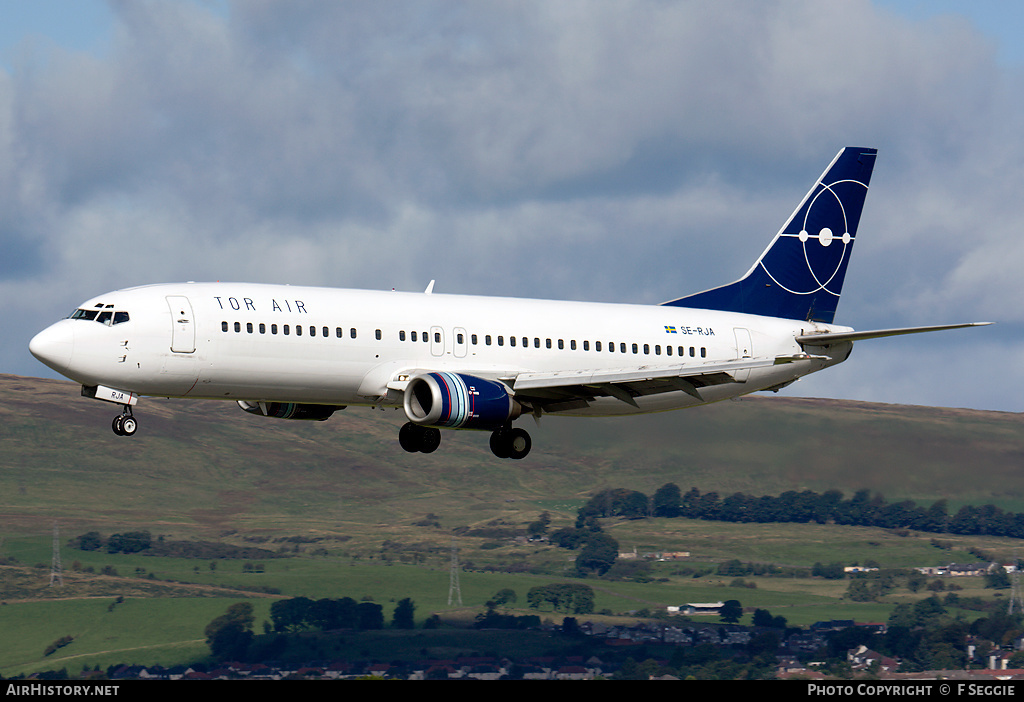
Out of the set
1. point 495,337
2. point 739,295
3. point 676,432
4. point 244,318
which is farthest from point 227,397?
point 676,432

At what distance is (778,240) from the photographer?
6119 cm

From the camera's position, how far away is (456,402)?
45750 mm

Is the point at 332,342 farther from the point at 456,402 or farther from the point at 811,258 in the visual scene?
the point at 811,258

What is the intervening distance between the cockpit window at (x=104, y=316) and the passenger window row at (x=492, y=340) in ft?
10.5

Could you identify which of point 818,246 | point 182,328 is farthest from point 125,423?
point 818,246

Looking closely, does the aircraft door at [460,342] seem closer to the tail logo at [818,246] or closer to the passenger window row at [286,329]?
the passenger window row at [286,329]

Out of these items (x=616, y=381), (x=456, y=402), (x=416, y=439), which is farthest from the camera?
(x=416, y=439)

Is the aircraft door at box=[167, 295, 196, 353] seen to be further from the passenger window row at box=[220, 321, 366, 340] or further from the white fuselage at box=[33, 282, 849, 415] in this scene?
the passenger window row at box=[220, 321, 366, 340]

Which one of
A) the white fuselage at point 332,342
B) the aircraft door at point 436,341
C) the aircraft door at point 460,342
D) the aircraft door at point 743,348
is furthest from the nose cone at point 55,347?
the aircraft door at point 743,348

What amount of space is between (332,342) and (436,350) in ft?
13.8

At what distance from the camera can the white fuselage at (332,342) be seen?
4347 cm
